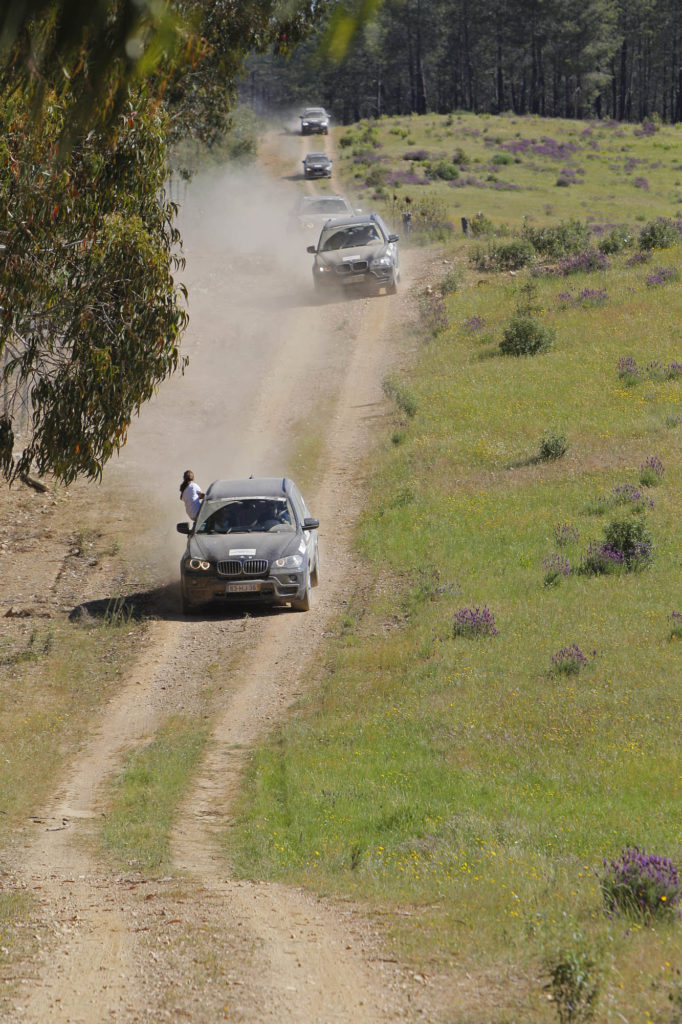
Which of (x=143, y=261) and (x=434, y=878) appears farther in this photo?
(x=143, y=261)

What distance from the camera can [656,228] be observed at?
37.7 meters

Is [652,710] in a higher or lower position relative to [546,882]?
lower

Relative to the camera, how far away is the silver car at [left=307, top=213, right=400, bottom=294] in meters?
34.4

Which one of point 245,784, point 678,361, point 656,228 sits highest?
point 245,784

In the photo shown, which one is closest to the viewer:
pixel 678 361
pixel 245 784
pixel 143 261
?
pixel 245 784

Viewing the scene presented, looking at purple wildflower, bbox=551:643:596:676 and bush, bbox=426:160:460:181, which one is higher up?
purple wildflower, bbox=551:643:596:676

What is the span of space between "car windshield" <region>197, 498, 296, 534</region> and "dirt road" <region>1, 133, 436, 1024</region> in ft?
4.11

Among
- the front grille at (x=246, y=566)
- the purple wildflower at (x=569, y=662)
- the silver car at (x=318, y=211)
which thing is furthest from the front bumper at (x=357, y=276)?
the purple wildflower at (x=569, y=662)

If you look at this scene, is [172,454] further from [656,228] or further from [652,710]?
[656,228]

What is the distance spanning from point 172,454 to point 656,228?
2044 cm

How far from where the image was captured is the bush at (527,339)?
28.7 metres

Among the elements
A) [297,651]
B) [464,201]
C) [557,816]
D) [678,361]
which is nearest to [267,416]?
[678,361]

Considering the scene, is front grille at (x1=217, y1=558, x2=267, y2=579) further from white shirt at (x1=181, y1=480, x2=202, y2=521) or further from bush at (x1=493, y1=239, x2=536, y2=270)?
bush at (x1=493, y1=239, x2=536, y2=270)

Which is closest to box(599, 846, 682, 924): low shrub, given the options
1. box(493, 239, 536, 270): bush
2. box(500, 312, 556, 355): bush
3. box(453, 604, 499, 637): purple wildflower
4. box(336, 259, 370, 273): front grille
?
box(453, 604, 499, 637): purple wildflower
